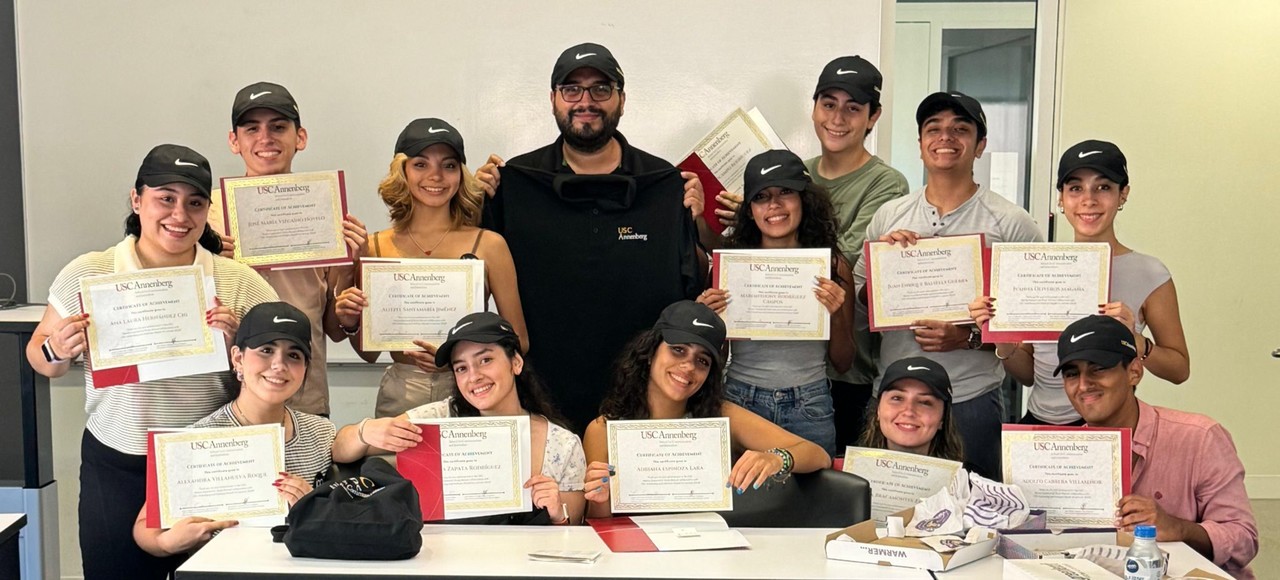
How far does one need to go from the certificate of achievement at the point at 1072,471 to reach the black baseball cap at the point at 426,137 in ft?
6.32

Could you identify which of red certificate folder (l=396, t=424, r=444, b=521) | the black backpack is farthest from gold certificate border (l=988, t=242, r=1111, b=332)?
the black backpack

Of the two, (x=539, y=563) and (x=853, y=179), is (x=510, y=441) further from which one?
(x=853, y=179)

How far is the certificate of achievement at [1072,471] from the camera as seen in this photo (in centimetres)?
286

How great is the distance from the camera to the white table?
98.0 inches

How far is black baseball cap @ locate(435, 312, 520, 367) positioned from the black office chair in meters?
0.82

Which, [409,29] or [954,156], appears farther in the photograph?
[409,29]

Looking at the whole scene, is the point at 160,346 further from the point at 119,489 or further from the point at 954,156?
the point at 954,156

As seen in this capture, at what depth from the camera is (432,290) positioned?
11.3ft

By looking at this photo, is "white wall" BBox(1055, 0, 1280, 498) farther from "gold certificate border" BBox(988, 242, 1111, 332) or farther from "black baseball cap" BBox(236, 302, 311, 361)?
"black baseball cap" BBox(236, 302, 311, 361)

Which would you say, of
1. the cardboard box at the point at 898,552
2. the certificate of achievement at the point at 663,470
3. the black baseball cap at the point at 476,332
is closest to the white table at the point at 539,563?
the cardboard box at the point at 898,552

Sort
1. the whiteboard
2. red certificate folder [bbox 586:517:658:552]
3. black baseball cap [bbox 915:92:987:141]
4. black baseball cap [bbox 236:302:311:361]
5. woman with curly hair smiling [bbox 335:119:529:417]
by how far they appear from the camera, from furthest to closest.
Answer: the whiteboard → black baseball cap [bbox 915:92:987:141] → woman with curly hair smiling [bbox 335:119:529:417] → black baseball cap [bbox 236:302:311:361] → red certificate folder [bbox 586:517:658:552]

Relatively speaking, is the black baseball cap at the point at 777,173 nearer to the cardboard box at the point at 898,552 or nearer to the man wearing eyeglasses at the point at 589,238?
the man wearing eyeglasses at the point at 589,238

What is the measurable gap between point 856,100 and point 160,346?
2.50m

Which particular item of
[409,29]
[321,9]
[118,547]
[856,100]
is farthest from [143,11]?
[856,100]
